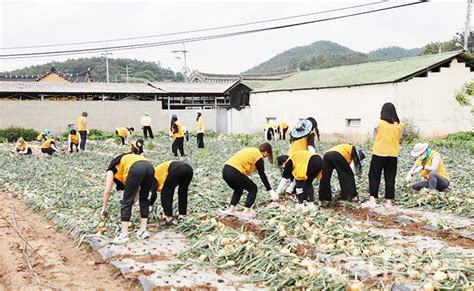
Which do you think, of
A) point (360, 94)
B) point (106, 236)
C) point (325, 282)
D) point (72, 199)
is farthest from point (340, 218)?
point (360, 94)

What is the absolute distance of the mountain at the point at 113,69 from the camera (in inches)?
2709

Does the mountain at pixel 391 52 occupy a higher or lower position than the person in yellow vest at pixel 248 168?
higher

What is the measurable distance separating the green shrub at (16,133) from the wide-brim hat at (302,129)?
22.0 metres

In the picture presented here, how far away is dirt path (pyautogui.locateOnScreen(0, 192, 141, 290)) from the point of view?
539cm

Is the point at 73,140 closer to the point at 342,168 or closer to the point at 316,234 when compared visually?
the point at 342,168

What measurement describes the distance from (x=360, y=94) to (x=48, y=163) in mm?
14932

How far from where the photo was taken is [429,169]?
29.0ft

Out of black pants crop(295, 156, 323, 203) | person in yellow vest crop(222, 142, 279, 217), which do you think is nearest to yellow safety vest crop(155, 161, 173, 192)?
person in yellow vest crop(222, 142, 279, 217)

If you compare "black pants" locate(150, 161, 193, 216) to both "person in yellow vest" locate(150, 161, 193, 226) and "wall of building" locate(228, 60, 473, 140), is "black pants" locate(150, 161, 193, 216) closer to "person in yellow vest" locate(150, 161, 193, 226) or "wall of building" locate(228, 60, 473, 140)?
"person in yellow vest" locate(150, 161, 193, 226)

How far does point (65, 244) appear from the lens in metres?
7.03

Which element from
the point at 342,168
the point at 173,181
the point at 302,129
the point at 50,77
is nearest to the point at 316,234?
the point at 173,181

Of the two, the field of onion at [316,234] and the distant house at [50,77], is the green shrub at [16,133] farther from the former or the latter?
the field of onion at [316,234]

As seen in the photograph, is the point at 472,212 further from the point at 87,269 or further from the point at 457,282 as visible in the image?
the point at 87,269

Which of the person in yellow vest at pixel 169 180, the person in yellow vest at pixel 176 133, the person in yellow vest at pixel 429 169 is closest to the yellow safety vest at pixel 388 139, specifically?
the person in yellow vest at pixel 429 169
